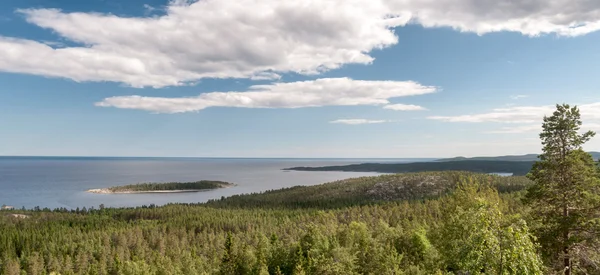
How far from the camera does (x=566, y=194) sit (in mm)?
34562

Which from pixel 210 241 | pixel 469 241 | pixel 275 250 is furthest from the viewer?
pixel 210 241

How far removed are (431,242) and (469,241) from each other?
5216 cm

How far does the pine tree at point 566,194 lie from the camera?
109 ft

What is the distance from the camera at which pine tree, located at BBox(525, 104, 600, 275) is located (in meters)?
33.3

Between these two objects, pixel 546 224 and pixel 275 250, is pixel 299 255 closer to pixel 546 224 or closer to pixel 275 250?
pixel 275 250

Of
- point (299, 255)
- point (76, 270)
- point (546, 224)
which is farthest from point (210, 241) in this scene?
point (546, 224)

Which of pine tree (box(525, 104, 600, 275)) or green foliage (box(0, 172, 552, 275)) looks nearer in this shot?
pine tree (box(525, 104, 600, 275))

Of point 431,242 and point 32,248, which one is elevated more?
point 431,242

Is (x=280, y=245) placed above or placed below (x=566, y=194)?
below

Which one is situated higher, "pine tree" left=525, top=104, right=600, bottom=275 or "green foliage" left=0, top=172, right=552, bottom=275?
"pine tree" left=525, top=104, right=600, bottom=275

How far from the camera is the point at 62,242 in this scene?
15125 centimetres

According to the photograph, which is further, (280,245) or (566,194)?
(280,245)

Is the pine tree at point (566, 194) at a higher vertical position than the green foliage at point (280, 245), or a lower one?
higher

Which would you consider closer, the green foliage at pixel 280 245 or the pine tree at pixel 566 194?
the pine tree at pixel 566 194
